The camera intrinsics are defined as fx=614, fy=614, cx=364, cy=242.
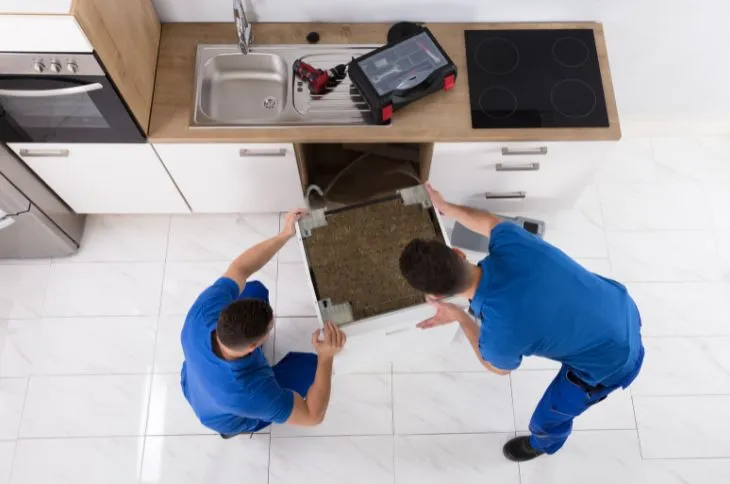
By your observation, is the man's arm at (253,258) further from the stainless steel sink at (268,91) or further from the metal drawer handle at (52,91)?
the metal drawer handle at (52,91)

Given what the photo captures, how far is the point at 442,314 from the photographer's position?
6.75ft

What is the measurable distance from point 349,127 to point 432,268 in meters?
0.80

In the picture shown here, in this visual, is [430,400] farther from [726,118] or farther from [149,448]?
[726,118]

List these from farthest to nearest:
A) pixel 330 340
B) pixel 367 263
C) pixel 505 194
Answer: pixel 505 194 < pixel 367 263 < pixel 330 340

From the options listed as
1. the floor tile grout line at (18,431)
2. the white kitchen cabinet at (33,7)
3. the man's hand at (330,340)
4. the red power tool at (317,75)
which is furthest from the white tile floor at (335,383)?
the white kitchen cabinet at (33,7)

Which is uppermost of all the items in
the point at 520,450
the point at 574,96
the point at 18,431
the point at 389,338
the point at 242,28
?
the point at 242,28

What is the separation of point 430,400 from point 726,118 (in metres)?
2.06

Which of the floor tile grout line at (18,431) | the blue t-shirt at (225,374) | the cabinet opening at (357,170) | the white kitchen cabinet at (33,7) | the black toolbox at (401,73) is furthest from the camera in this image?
the cabinet opening at (357,170)

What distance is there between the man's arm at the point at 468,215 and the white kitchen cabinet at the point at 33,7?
4.09ft

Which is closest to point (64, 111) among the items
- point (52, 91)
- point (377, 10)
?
point (52, 91)

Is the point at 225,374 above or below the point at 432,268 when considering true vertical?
below

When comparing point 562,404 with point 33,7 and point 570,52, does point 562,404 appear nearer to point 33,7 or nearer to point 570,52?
point 570,52

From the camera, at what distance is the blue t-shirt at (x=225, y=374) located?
6.06 ft

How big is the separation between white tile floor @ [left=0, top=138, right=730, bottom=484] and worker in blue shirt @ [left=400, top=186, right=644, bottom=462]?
715 mm
